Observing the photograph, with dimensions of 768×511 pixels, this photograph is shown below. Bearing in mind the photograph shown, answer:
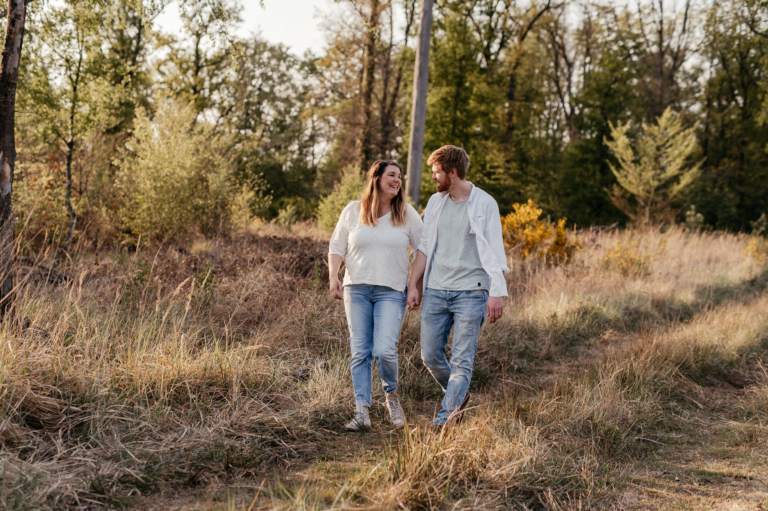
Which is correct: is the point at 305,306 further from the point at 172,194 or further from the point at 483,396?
the point at 172,194

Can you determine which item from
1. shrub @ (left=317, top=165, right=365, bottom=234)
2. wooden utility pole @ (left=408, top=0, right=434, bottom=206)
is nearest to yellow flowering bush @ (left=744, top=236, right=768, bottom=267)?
wooden utility pole @ (left=408, top=0, right=434, bottom=206)

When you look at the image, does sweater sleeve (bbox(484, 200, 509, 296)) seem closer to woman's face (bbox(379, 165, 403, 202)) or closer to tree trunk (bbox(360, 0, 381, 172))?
woman's face (bbox(379, 165, 403, 202))

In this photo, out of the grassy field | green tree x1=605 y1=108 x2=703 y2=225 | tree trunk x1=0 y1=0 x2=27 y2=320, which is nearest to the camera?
the grassy field

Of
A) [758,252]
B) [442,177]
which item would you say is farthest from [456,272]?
[758,252]

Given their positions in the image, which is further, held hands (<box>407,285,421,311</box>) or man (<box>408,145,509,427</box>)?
held hands (<box>407,285,421,311</box>)

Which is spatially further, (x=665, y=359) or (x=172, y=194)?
(x=172, y=194)

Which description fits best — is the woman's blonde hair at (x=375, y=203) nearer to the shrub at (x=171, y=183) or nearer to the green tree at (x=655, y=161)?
the shrub at (x=171, y=183)

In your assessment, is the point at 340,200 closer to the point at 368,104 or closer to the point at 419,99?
the point at 419,99

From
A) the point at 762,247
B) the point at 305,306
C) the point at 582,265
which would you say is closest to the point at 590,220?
the point at 762,247

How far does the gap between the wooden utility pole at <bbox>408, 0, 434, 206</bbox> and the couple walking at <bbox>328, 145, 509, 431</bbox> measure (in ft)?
21.8

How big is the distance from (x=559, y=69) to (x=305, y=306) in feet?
91.4

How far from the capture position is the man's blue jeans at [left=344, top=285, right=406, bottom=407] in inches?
144

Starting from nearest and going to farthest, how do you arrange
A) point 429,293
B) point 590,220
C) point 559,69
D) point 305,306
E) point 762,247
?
1. point 429,293
2. point 305,306
3. point 762,247
4. point 590,220
5. point 559,69

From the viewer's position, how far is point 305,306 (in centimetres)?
568
